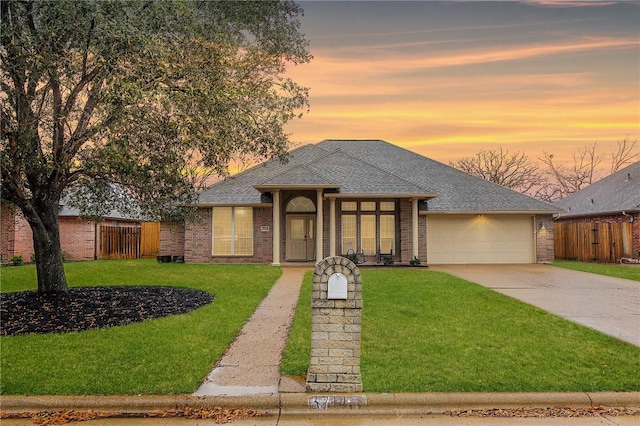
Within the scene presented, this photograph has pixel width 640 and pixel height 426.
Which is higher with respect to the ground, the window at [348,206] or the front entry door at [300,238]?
the window at [348,206]

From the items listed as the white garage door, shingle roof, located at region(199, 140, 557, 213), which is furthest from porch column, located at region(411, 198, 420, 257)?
the white garage door

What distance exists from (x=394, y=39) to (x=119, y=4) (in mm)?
8047

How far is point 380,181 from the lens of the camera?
64.1 feet

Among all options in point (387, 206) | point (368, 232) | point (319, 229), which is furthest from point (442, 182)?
point (319, 229)

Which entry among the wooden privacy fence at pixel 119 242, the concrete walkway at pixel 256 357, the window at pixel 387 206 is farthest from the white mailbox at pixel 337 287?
the wooden privacy fence at pixel 119 242

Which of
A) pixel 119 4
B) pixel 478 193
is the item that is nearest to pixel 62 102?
pixel 119 4

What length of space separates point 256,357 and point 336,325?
189cm

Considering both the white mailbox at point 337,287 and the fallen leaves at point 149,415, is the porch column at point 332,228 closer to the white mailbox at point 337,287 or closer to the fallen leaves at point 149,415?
the white mailbox at point 337,287

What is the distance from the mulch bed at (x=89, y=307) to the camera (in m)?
8.02

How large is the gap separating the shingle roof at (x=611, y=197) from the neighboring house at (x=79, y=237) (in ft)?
74.3

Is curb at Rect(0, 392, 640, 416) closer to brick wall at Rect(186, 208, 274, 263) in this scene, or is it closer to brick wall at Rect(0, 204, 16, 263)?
brick wall at Rect(186, 208, 274, 263)

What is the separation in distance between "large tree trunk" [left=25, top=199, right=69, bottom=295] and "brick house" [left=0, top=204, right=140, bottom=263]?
A: 11.0 m

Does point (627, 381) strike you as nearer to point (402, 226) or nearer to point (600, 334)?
point (600, 334)

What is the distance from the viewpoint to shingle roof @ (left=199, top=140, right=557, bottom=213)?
61.3 feet
